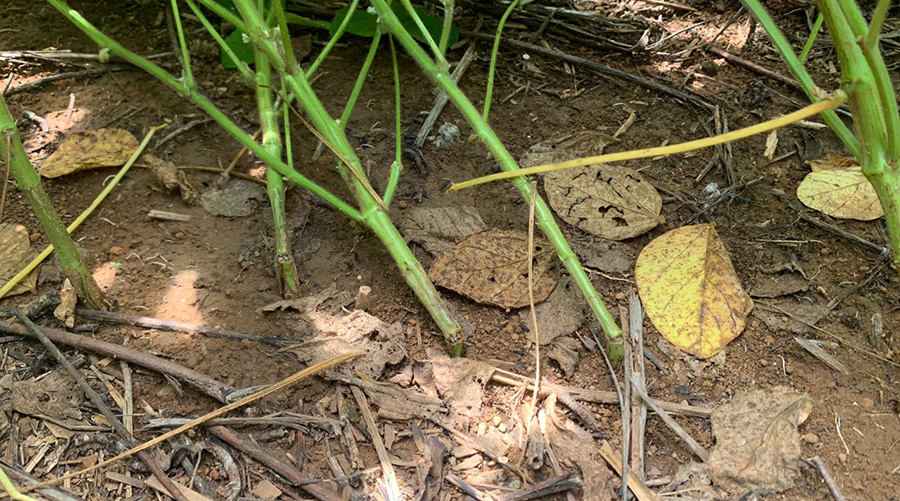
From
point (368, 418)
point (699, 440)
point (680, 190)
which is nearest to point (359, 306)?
point (368, 418)

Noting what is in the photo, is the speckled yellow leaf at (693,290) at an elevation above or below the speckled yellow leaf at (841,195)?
below

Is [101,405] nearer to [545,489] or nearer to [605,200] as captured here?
[545,489]

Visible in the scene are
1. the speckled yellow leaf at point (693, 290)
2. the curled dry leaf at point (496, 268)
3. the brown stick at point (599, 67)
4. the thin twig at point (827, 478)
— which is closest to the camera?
the thin twig at point (827, 478)

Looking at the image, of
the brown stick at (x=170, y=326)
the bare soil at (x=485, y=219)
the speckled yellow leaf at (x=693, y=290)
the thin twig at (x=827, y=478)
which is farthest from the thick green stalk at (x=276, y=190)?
the thin twig at (x=827, y=478)

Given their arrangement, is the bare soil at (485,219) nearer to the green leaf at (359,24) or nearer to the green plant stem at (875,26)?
the green leaf at (359,24)

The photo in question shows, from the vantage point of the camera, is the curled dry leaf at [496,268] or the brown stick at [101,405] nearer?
the brown stick at [101,405]

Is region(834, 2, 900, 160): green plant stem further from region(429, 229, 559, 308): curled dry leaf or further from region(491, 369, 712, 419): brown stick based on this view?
region(429, 229, 559, 308): curled dry leaf

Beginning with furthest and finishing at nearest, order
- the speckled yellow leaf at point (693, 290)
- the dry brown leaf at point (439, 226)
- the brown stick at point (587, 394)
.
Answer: the dry brown leaf at point (439, 226)
the speckled yellow leaf at point (693, 290)
the brown stick at point (587, 394)
